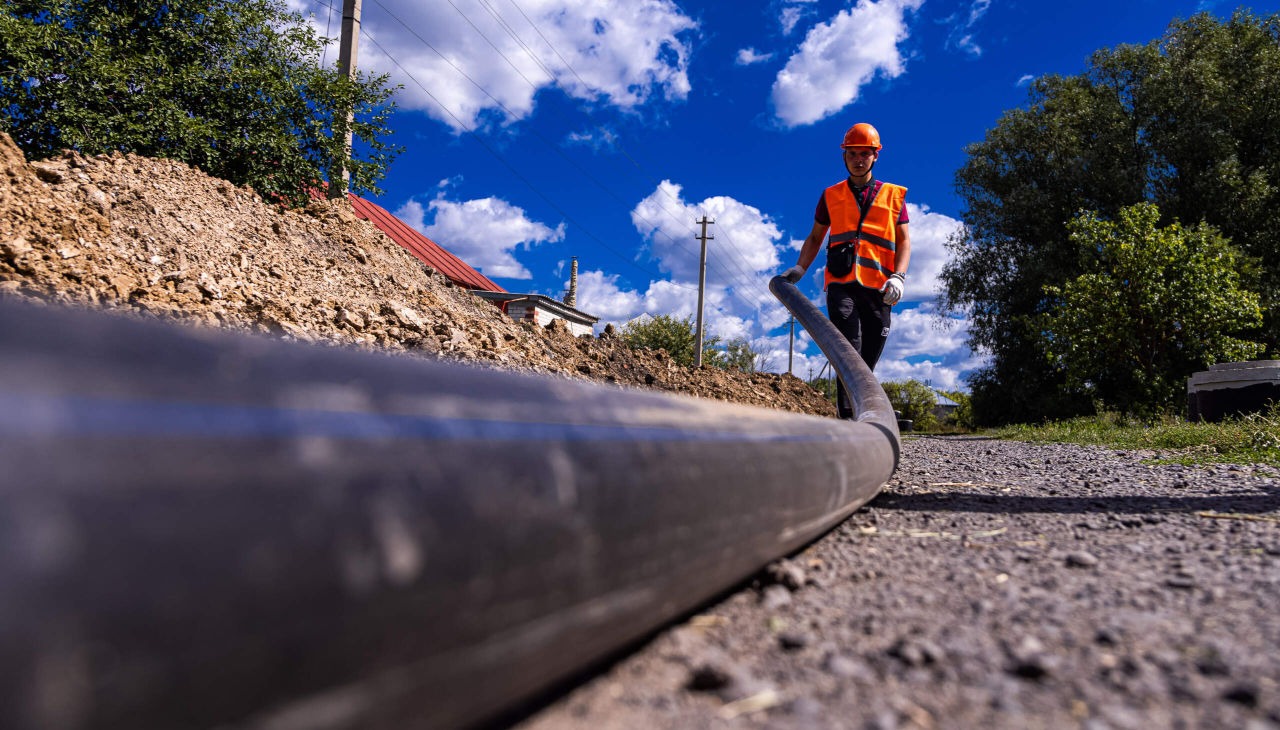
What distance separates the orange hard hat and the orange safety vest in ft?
0.99

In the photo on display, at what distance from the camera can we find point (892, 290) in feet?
15.4

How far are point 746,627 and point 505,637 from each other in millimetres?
660

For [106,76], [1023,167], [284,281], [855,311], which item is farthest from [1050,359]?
[106,76]

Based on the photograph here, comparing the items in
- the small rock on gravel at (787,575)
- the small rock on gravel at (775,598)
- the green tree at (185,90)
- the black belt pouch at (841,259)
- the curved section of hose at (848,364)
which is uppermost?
the green tree at (185,90)

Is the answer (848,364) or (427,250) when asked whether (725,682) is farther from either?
(427,250)

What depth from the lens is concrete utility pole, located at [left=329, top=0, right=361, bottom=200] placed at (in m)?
10.8

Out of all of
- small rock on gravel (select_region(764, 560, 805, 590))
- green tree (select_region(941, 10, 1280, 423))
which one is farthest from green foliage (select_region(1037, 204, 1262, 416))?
small rock on gravel (select_region(764, 560, 805, 590))

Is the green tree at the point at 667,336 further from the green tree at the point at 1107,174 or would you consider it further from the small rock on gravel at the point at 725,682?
the small rock on gravel at the point at 725,682

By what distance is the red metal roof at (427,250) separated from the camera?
22.4 m

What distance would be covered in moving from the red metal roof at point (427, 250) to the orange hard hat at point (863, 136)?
18.9m

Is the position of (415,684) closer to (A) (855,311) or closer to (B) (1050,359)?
(A) (855,311)

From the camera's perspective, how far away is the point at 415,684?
63 centimetres

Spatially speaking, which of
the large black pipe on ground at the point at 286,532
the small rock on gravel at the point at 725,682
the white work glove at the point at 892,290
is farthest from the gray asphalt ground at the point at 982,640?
the white work glove at the point at 892,290

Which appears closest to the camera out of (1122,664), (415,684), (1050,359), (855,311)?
(415,684)
